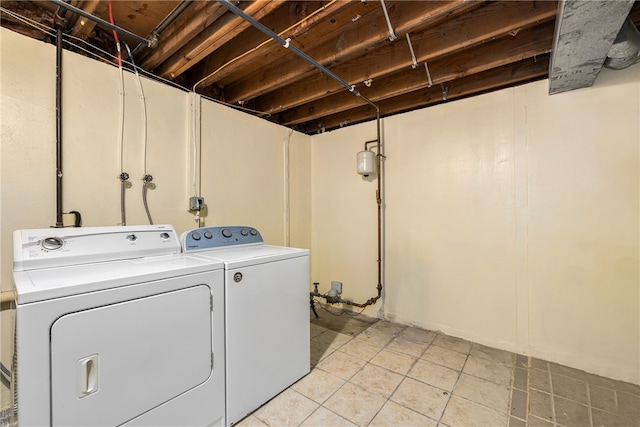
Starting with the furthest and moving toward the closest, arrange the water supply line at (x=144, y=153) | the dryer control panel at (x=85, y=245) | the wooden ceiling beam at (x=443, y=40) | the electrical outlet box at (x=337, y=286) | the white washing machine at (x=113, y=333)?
the electrical outlet box at (x=337, y=286) → the water supply line at (x=144, y=153) → the wooden ceiling beam at (x=443, y=40) → the dryer control panel at (x=85, y=245) → the white washing machine at (x=113, y=333)

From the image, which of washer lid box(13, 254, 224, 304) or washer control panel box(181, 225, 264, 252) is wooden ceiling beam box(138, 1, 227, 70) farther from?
washer lid box(13, 254, 224, 304)

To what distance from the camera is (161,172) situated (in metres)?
2.15

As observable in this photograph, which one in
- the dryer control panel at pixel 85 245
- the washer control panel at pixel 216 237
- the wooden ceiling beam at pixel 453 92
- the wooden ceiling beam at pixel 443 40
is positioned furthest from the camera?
the wooden ceiling beam at pixel 453 92

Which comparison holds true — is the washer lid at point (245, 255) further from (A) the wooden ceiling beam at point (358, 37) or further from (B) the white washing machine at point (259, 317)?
(A) the wooden ceiling beam at point (358, 37)

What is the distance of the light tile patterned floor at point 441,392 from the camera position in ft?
5.07

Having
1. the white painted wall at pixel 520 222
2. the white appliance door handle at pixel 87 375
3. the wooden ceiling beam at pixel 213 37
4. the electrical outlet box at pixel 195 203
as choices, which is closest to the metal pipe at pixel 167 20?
the wooden ceiling beam at pixel 213 37

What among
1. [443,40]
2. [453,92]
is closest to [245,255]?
[443,40]

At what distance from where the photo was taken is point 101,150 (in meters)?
1.85

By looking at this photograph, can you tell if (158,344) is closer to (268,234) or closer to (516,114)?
(268,234)

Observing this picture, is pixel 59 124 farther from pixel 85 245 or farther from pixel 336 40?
pixel 336 40

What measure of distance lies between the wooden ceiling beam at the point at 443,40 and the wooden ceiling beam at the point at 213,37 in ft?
2.98

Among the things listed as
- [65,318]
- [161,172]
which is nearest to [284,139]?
[161,172]

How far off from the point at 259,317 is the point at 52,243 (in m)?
1.16

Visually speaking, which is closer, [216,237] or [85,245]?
[85,245]
